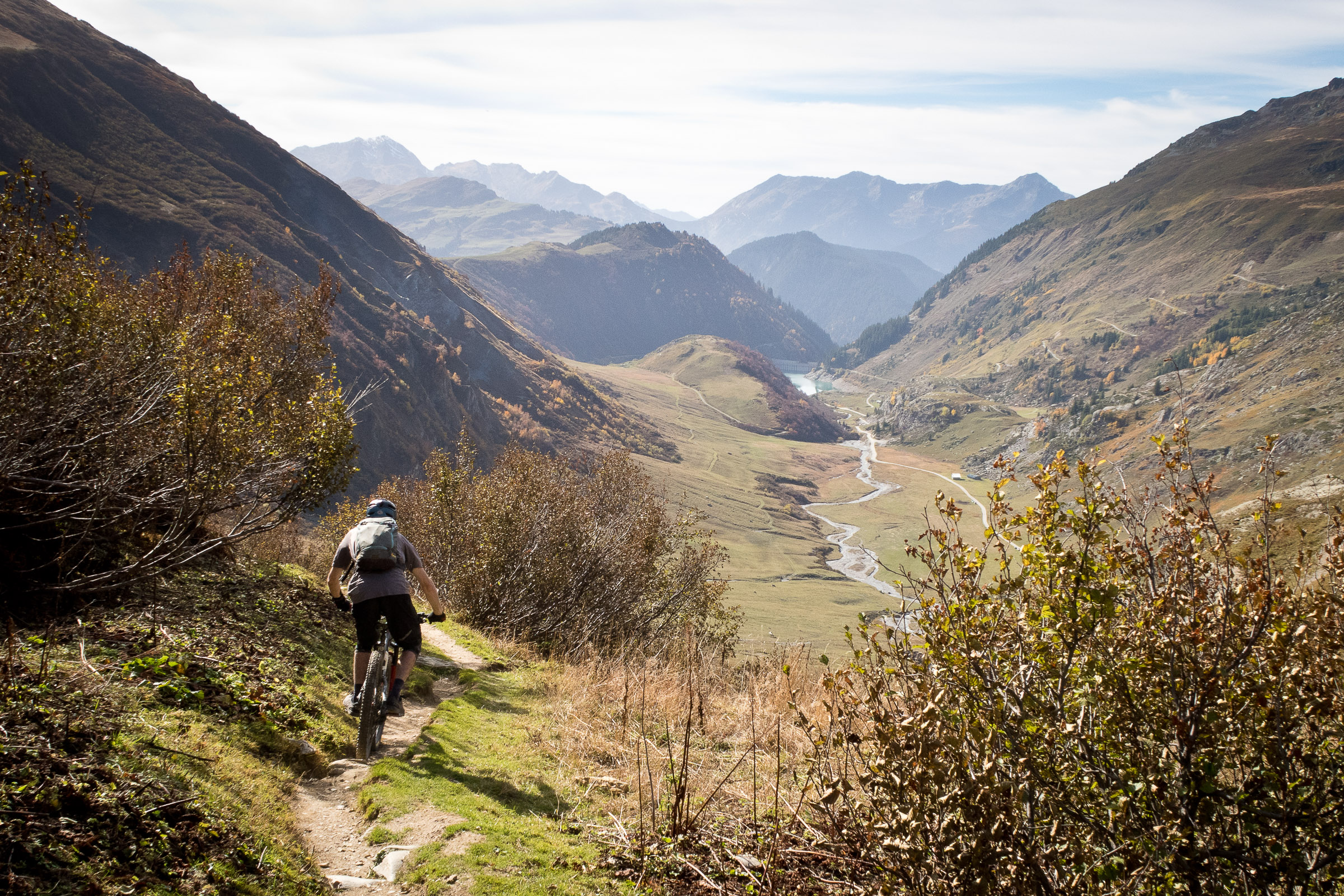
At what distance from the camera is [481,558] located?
20.8 m

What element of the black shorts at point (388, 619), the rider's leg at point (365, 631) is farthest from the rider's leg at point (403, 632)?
the rider's leg at point (365, 631)

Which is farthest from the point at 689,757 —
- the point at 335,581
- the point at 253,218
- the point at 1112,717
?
the point at 253,218

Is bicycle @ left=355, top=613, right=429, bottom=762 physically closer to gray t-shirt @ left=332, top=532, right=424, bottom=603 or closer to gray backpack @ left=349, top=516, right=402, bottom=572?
gray t-shirt @ left=332, top=532, right=424, bottom=603

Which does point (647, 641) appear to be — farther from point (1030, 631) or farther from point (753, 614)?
point (753, 614)

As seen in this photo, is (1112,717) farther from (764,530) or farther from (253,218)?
(764,530)

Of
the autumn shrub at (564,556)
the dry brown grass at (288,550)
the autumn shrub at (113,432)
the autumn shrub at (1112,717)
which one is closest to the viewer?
the autumn shrub at (1112,717)

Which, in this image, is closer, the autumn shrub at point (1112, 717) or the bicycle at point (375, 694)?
the autumn shrub at point (1112, 717)

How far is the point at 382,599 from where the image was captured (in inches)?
338

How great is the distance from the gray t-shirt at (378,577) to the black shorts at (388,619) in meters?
0.08

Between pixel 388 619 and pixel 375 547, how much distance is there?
0.99m

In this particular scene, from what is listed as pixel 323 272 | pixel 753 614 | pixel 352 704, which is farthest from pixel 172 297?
pixel 753 614

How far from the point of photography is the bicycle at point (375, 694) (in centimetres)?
828

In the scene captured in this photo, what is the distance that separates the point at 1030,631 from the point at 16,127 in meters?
114

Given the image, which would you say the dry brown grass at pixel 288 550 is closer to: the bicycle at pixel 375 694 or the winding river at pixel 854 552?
the bicycle at pixel 375 694
